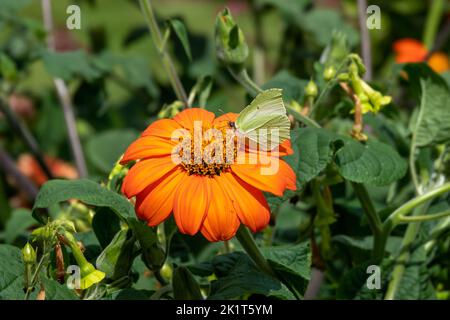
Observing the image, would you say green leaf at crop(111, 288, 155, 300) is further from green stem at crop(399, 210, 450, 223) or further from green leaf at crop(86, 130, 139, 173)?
green leaf at crop(86, 130, 139, 173)

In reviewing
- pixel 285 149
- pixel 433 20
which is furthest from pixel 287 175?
pixel 433 20

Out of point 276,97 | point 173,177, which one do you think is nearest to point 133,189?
point 173,177

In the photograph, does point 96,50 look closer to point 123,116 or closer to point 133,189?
point 123,116

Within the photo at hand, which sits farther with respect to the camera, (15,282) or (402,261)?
(402,261)

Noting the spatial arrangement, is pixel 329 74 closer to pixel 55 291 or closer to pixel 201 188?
pixel 201 188

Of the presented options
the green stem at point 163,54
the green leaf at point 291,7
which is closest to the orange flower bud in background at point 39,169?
the green leaf at point 291,7

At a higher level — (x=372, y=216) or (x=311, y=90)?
(x=311, y=90)

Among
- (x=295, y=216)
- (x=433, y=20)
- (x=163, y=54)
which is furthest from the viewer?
(x=433, y=20)

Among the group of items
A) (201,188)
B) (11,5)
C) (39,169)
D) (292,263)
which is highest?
(11,5)
